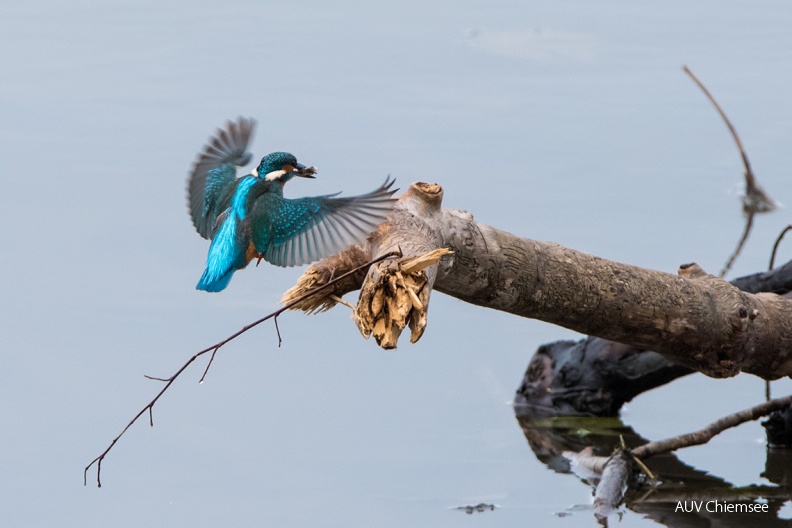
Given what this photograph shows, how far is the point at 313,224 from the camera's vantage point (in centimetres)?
366

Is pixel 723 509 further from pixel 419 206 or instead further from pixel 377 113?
pixel 377 113

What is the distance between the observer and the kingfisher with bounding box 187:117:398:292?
11.7 ft

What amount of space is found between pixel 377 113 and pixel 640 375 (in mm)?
3010

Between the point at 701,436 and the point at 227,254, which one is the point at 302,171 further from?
the point at 701,436

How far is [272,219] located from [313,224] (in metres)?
0.13

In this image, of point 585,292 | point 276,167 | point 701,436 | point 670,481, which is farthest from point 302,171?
point 670,481

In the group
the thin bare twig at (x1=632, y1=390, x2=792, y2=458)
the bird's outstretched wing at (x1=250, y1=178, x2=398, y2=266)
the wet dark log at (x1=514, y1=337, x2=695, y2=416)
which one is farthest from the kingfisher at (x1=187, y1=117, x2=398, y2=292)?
the wet dark log at (x1=514, y1=337, x2=695, y2=416)

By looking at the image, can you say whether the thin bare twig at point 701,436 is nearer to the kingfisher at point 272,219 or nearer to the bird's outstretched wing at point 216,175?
the kingfisher at point 272,219

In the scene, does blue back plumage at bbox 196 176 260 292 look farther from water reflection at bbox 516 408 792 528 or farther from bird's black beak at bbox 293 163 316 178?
water reflection at bbox 516 408 792 528

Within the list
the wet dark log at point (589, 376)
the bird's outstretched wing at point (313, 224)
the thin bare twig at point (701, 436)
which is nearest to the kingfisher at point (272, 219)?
the bird's outstretched wing at point (313, 224)

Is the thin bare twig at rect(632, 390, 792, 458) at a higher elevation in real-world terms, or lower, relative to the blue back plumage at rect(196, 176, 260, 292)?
lower

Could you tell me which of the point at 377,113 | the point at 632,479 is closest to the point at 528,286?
the point at 632,479

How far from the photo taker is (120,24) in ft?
28.9

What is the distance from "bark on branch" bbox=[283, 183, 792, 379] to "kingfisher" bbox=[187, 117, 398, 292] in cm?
8
